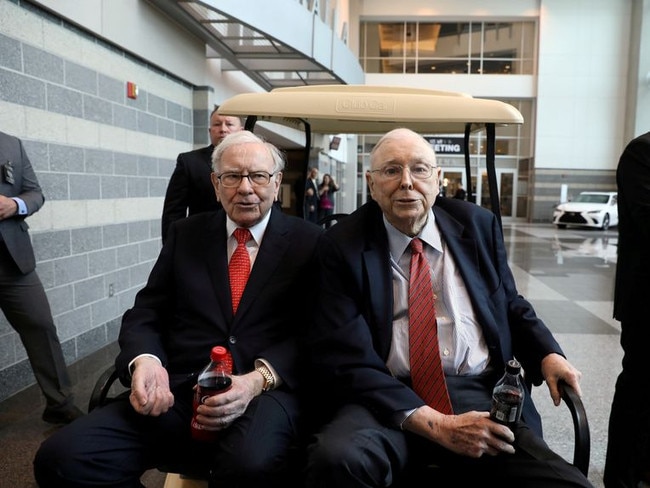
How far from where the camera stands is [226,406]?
1.79m

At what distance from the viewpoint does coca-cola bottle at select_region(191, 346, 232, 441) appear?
181 centimetres

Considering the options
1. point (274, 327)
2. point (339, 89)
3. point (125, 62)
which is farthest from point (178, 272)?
point (125, 62)

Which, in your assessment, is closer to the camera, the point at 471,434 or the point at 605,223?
the point at 471,434

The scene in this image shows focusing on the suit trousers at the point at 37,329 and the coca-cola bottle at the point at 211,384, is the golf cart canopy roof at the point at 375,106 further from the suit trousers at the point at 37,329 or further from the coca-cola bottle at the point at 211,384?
the suit trousers at the point at 37,329

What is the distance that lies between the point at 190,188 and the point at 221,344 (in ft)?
6.29

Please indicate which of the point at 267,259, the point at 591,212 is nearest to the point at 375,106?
the point at 267,259

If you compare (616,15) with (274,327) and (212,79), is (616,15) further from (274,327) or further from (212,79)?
(274,327)

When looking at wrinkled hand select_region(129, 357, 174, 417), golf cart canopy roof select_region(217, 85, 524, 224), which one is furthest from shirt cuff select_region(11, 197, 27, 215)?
wrinkled hand select_region(129, 357, 174, 417)

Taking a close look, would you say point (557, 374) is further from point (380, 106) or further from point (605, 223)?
point (605, 223)

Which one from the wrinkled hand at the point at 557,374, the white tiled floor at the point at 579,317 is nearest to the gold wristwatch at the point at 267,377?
the wrinkled hand at the point at 557,374

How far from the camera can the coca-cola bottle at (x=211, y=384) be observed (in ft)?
5.93

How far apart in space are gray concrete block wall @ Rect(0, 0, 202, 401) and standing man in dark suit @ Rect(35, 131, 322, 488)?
2010mm

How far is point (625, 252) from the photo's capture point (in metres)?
2.42

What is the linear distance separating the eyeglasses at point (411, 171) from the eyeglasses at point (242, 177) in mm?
469
